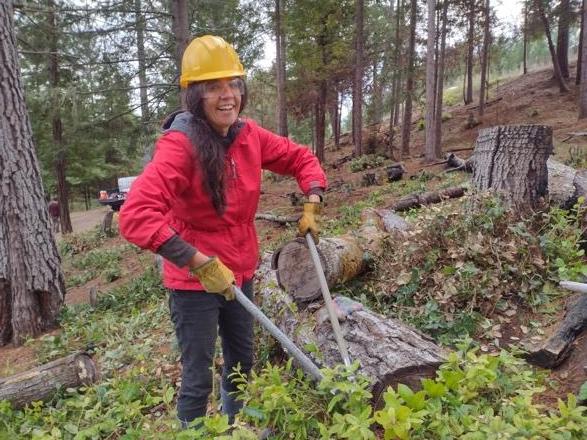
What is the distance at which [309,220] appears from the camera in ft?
9.91

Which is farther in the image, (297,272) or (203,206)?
(297,272)

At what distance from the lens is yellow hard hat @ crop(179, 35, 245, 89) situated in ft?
7.89

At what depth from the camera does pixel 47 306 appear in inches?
237

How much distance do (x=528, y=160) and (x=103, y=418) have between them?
4608 millimetres

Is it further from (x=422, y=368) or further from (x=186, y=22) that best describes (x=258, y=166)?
(x=186, y=22)

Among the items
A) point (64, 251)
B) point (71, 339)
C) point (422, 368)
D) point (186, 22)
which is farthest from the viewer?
point (64, 251)

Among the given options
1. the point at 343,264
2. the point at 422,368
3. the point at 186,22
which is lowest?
the point at 422,368

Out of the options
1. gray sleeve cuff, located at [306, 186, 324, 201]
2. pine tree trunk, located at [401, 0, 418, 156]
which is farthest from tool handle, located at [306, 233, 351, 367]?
pine tree trunk, located at [401, 0, 418, 156]

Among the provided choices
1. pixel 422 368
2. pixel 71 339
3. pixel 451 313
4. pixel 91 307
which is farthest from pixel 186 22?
pixel 422 368

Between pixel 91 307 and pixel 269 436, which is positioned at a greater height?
pixel 269 436

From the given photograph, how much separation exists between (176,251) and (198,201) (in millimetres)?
359

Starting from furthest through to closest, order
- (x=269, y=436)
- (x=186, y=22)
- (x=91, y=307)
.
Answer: (x=186, y=22), (x=91, y=307), (x=269, y=436)

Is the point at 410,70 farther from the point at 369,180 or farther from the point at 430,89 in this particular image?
the point at 369,180

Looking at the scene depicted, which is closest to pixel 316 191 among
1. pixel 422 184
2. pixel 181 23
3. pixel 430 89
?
pixel 422 184
